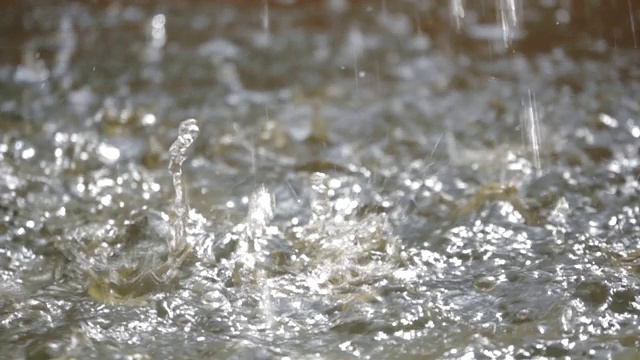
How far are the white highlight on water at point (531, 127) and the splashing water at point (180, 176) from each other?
0.68 m

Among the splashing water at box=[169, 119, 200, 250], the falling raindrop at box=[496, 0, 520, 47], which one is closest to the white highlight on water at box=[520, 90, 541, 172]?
the falling raindrop at box=[496, 0, 520, 47]

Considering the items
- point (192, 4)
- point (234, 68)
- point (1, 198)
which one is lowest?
point (1, 198)

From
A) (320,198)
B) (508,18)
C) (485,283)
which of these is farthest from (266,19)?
(485,283)

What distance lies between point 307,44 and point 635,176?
97 centimetres

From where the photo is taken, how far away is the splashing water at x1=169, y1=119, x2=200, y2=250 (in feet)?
4.74

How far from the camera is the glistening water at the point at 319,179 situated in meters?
1.15

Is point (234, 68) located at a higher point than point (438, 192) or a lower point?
higher

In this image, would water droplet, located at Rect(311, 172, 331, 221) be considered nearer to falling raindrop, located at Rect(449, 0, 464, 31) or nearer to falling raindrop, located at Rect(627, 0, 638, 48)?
falling raindrop, located at Rect(449, 0, 464, 31)

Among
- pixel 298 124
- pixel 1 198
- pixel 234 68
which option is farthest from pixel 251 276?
pixel 234 68

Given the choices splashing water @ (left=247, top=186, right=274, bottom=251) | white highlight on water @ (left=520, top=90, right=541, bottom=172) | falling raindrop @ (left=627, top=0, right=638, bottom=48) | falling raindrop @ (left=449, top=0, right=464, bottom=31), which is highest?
falling raindrop @ (left=449, top=0, right=464, bottom=31)

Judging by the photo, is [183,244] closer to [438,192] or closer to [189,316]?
[189,316]

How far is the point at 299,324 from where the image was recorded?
3.79ft

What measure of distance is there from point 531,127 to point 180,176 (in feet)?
2.46

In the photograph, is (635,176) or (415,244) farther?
(635,176)
